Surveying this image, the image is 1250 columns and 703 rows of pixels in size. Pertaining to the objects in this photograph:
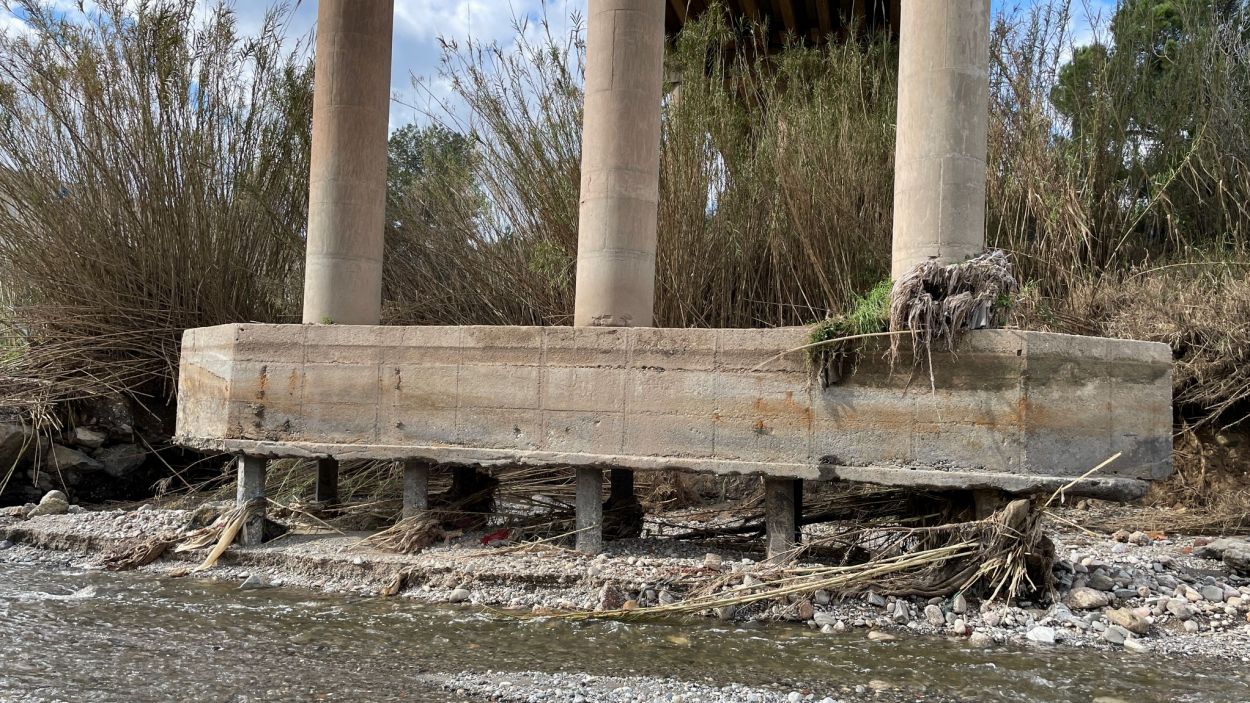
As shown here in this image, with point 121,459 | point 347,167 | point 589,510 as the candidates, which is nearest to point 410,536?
point 589,510

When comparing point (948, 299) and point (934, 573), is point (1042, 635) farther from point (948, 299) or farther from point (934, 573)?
point (948, 299)

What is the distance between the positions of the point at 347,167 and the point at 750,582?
219 inches

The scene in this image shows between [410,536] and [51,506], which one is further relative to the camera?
[51,506]

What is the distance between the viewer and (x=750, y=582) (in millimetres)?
6809

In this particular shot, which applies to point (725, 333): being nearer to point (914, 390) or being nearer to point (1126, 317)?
point (914, 390)

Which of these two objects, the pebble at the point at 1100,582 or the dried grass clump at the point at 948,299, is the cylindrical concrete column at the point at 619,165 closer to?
the dried grass clump at the point at 948,299

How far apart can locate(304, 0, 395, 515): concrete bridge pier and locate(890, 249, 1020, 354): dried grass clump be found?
5.14m

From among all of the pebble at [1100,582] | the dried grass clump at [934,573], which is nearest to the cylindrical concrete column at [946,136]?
the dried grass clump at [934,573]

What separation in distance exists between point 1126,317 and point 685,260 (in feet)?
15.1

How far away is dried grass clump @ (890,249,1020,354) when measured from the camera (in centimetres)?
668

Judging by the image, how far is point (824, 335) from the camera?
22.9ft

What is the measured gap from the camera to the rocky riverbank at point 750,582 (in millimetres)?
6258

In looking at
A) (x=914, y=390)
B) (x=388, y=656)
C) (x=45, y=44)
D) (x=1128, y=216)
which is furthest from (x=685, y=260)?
(x=45, y=44)

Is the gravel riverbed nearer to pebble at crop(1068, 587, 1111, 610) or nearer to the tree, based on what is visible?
pebble at crop(1068, 587, 1111, 610)
